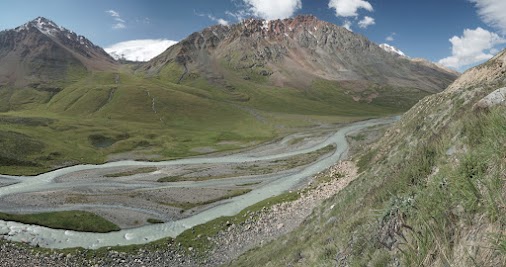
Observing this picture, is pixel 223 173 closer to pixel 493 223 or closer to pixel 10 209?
pixel 10 209

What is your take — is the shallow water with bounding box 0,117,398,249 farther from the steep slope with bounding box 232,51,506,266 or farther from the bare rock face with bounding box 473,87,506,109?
the bare rock face with bounding box 473,87,506,109

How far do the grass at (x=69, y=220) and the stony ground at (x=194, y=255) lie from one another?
34.8ft

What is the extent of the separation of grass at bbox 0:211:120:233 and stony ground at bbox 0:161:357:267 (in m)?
10.6

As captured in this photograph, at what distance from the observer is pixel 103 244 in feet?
186

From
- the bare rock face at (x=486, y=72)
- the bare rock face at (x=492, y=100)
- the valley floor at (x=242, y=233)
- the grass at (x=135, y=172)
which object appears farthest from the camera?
the grass at (x=135, y=172)

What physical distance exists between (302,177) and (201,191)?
26.4 metres

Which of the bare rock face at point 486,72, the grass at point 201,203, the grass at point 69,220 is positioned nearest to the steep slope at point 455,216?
the bare rock face at point 486,72

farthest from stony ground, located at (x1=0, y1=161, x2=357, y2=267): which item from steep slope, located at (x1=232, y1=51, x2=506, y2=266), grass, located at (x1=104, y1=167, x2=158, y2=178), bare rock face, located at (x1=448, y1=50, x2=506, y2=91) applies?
grass, located at (x1=104, y1=167, x2=158, y2=178)

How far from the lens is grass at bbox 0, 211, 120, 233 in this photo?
63.8 meters

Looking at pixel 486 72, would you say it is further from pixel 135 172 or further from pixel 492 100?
pixel 135 172

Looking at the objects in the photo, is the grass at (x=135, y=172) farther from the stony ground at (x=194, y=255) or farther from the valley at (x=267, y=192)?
the stony ground at (x=194, y=255)

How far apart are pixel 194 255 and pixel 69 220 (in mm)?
28456

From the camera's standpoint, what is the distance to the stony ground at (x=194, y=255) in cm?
4934

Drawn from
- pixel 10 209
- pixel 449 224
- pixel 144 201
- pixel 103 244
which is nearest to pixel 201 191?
pixel 144 201
